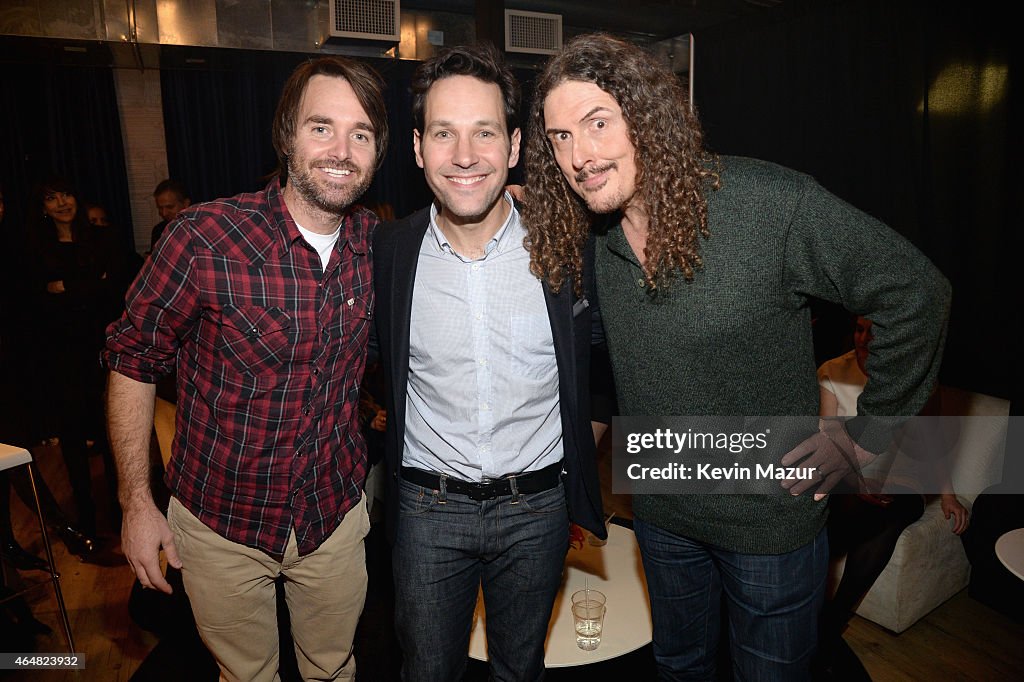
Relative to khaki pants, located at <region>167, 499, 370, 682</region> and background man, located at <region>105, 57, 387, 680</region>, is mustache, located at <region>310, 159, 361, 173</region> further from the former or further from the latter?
khaki pants, located at <region>167, 499, 370, 682</region>

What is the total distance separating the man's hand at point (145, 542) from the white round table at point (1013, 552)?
88.0 inches

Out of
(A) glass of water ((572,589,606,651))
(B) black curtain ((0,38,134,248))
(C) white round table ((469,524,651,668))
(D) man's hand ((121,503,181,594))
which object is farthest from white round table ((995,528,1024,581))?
(B) black curtain ((0,38,134,248))

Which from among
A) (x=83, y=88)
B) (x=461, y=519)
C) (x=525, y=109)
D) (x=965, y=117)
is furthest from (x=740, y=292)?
(x=83, y=88)

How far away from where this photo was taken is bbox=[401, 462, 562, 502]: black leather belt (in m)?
1.70

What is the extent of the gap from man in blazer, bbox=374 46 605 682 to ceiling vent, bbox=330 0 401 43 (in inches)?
162

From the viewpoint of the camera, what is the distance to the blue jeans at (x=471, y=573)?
5.64 ft

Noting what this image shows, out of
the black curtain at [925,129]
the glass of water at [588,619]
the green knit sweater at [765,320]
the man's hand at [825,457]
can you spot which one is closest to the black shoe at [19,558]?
the glass of water at [588,619]

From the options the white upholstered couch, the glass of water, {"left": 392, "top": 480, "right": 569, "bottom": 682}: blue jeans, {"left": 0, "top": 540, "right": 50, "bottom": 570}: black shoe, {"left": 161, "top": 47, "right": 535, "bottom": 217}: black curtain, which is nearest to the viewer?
{"left": 392, "top": 480, "right": 569, "bottom": 682}: blue jeans

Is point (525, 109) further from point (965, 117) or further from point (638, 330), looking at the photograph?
point (638, 330)

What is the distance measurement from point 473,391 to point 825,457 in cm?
80

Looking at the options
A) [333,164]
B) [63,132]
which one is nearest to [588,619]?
[333,164]

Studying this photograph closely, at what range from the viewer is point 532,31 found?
5957mm

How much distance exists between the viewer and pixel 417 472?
5.73 feet

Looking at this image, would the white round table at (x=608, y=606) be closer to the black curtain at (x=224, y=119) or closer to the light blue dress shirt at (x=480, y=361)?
the light blue dress shirt at (x=480, y=361)
